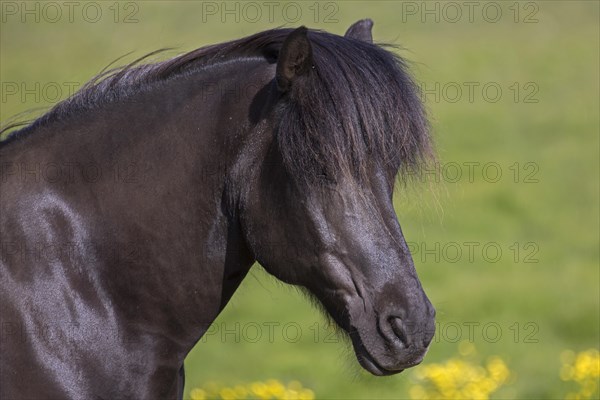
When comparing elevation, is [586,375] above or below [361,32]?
below

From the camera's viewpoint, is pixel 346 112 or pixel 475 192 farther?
pixel 475 192

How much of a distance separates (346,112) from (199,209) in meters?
0.61

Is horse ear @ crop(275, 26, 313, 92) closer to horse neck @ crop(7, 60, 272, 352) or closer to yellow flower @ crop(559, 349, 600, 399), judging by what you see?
horse neck @ crop(7, 60, 272, 352)

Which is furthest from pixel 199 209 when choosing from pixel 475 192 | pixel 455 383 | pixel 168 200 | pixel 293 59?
pixel 475 192

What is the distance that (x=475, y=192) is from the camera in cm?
1238

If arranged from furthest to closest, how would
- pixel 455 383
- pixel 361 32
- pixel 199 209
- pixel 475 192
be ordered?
pixel 475 192
pixel 455 383
pixel 361 32
pixel 199 209

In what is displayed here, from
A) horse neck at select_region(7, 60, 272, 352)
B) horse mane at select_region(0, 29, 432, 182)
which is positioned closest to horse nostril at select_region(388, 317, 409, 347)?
horse mane at select_region(0, 29, 432, 182)

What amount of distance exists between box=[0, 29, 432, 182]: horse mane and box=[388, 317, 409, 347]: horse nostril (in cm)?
47

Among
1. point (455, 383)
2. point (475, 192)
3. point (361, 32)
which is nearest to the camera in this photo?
point (361, 32)

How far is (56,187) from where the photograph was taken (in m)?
3.18

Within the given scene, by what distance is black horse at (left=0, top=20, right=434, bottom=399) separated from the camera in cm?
300

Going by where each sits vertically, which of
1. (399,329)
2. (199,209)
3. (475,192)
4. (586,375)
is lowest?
(475,192)

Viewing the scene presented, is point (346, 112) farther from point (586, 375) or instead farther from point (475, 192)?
point (475, 192)

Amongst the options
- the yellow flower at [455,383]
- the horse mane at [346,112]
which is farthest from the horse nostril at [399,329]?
the yellow flower at [455,383]
